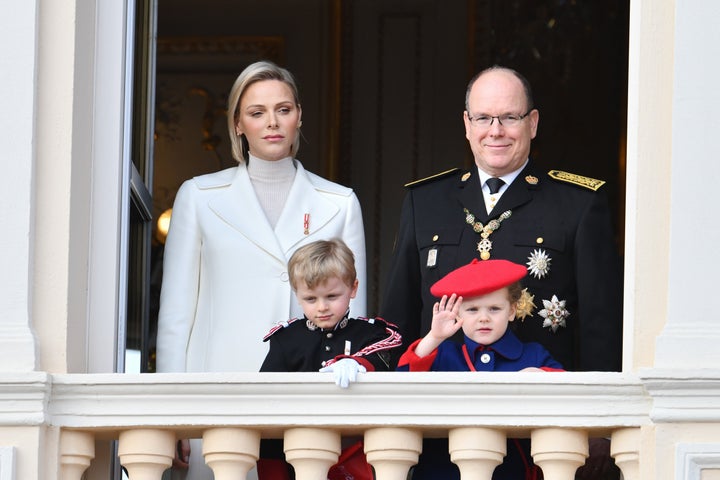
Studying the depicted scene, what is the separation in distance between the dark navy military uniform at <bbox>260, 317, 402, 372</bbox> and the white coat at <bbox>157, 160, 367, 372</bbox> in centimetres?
39

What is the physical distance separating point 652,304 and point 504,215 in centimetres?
78

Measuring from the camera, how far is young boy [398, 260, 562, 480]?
587 centimetres

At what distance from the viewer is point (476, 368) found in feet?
19.7

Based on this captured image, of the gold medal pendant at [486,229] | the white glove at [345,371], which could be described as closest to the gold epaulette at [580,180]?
the gold medal pendant at [486,229]

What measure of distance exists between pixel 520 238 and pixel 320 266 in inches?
27.6

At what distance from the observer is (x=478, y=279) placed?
5.88 metres

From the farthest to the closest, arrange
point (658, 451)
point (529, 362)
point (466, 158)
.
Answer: point (466, 158) → point (529, 362) → point (658, 451)

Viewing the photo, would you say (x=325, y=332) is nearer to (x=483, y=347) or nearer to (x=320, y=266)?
(x=320, y=266)

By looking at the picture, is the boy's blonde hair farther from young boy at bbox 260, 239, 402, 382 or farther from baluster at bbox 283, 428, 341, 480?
baluster at bbox 283, 428, 341, 480

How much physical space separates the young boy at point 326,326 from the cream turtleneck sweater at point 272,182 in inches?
25.6

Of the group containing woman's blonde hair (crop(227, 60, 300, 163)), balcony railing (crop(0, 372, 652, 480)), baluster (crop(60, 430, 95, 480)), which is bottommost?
baluster (crop(60, 430, 95, 480))

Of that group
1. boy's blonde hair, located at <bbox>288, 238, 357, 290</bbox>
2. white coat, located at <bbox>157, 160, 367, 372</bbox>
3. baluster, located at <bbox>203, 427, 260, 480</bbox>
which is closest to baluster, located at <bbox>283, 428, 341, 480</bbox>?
baluster, located at <bbox>203, 427, 260, 480</bbox>

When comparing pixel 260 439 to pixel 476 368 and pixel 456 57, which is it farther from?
pixel 456 57

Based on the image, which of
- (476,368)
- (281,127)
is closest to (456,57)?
(281,127)
